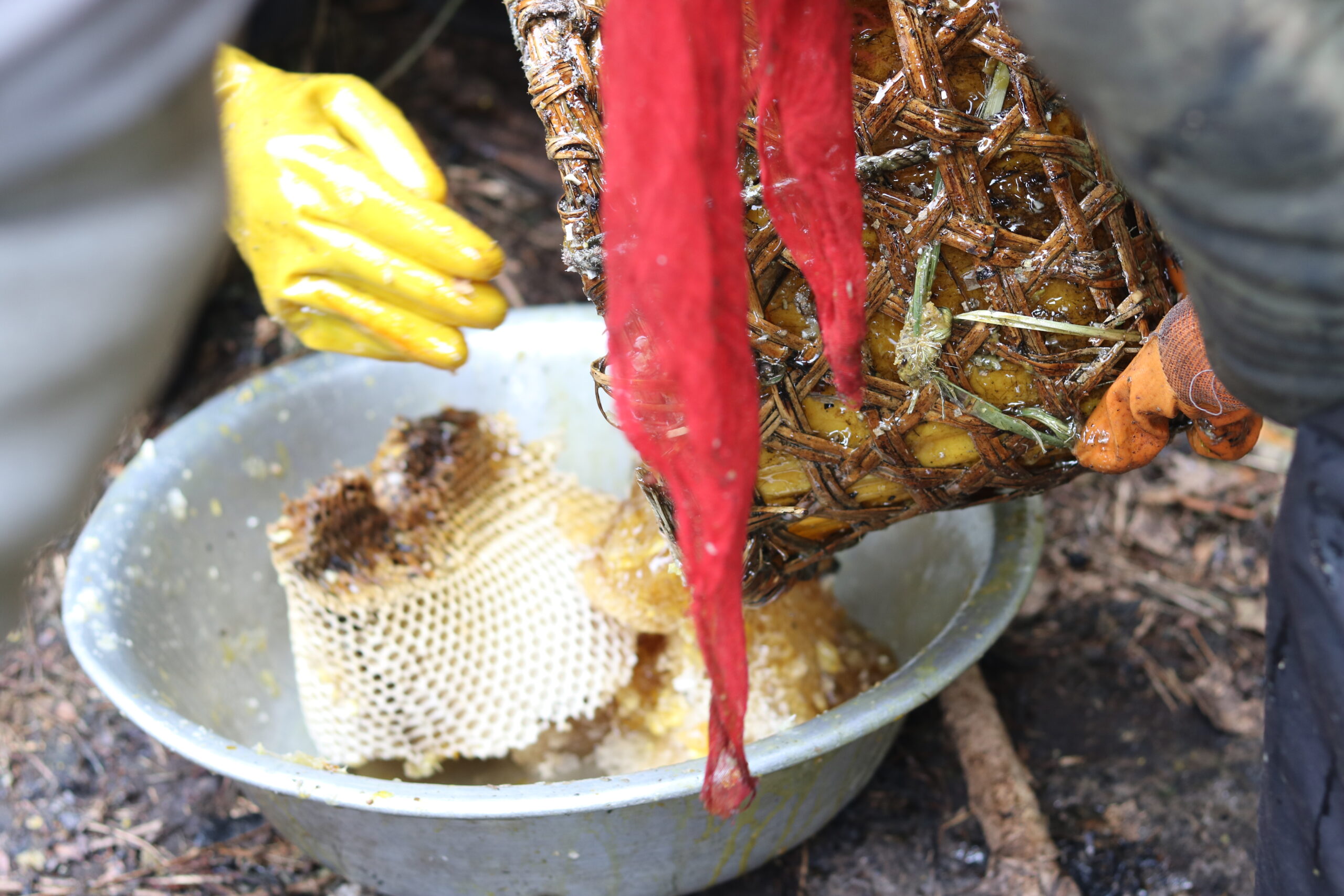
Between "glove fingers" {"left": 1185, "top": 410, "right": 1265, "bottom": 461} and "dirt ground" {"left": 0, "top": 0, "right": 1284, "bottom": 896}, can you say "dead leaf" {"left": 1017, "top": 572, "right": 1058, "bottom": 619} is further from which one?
"glove fingers" {"left": 1185, "top": 410, "right": 1265, "bottom": 461}

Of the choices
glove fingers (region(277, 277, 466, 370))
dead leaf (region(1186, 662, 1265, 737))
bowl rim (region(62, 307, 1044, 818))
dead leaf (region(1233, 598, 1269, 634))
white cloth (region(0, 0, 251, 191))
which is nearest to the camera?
white cloth (region(0, 0, 251, 191))

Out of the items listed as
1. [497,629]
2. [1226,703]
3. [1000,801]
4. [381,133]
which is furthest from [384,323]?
[1226,703]

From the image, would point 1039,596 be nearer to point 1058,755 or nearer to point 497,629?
point 1058,755

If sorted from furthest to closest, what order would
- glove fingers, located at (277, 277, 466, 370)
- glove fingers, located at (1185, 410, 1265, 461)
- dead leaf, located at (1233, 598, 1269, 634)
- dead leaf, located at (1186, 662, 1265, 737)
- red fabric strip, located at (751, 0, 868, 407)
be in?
dead leaf, located at (1233, 598, 1269, 634) → dead leaf, located at (1186, 662, 1265, 737) → glove fingers, located at (277, 277, 466, 370) → glove fingers, located at (1185, 410, 1265, 461) → red fabric strip, located at (751, 0, 868, 407)

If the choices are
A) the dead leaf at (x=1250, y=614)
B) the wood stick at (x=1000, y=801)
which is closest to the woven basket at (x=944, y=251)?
the wood stick at (x=1000, y=801)


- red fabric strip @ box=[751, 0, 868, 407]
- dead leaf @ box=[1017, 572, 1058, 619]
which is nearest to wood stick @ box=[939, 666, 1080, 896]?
dead leaf @ box=[1017, 572, 1058, 619]

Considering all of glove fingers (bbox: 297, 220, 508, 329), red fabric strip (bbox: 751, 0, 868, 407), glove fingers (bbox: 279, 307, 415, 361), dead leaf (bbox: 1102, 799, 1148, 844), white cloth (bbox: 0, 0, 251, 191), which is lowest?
dead leaf (bbox: 1102, 799, 1148, 844)

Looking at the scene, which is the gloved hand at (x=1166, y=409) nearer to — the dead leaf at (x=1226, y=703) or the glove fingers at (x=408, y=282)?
the glove fingers at (x=408, y=282)

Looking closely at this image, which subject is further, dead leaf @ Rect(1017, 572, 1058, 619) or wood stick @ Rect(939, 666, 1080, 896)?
dead leaf @ Rect(1017, 572, 1058, 619)
